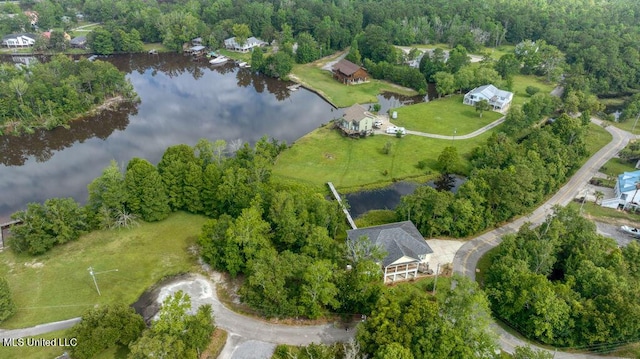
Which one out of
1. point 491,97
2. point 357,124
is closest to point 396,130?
point 357,124

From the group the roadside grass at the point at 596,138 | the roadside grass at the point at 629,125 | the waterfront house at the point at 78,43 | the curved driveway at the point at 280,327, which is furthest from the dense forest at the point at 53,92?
the roadside grass at the point at 629,125

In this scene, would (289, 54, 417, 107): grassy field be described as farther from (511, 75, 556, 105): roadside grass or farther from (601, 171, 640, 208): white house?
(601, 171, 640, 208): white house

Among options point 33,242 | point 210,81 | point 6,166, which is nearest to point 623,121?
point 210,81

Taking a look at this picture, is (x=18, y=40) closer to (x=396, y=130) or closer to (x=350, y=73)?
(x=350, y=73)

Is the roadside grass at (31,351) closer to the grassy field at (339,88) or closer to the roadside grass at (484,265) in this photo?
the roadside grass at (484,265)

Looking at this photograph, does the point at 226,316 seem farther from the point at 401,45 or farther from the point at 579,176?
the point at 401,45
